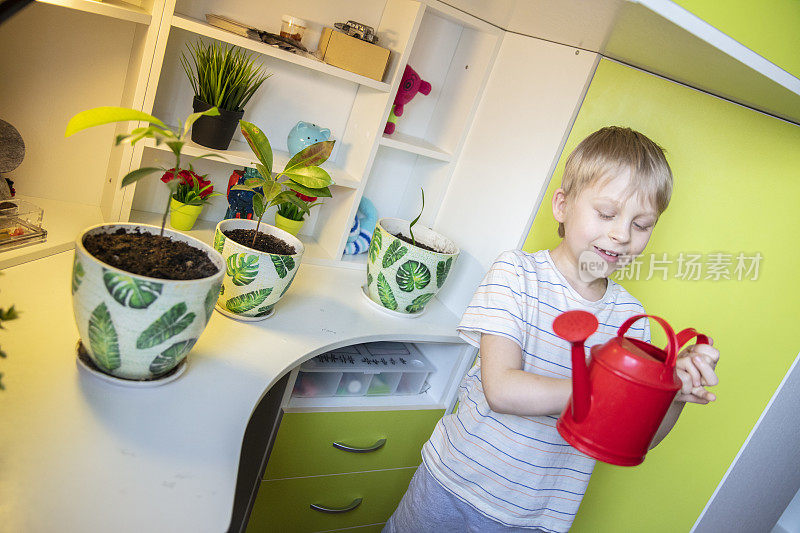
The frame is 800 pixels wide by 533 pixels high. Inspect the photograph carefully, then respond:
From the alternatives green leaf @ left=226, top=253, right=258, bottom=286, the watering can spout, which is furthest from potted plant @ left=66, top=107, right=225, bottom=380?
the watering can spout

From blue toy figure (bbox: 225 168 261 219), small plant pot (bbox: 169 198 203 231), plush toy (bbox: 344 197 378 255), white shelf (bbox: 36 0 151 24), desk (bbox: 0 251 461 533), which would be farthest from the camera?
plush toy (bbox: 344 197 378 255)

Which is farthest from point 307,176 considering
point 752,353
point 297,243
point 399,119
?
point 752,353

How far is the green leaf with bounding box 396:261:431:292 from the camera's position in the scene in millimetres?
1258

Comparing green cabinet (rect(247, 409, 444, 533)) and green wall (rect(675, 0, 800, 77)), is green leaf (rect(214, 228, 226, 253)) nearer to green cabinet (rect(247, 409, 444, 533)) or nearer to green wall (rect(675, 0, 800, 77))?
green cabinet (rect(247, 409, 444, 533))

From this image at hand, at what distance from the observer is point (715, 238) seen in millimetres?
1248

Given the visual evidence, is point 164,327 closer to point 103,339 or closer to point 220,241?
point 103,339

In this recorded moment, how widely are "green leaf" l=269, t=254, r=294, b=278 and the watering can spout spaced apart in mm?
498

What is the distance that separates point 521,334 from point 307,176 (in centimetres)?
46

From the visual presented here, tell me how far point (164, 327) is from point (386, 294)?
0.63 meters

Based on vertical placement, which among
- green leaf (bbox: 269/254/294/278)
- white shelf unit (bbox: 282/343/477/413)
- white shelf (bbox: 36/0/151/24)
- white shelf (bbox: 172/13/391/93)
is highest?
white shelf (bbox: 172/13/391/93)

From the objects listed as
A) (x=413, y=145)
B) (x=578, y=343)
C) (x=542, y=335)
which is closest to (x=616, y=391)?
(x=578, y=343)

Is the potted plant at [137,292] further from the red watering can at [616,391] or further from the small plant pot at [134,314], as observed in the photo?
the red watering can at [616,391]

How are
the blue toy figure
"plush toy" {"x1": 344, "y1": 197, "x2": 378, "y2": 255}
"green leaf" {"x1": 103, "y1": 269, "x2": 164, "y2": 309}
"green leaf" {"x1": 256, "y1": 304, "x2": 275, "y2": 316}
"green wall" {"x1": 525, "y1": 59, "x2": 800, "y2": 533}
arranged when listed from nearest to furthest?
"green leaf" {"x1": 103, "y1": 269, "x2": 164, "y2": 309}, "green leaf" {"x1": 256, "y1": 304, "x2": 275, "y2": 316}, "green wall" {"x1": 525, "y1": 59, "x2": 800, "y2": 533}, the blue toy figure, "plush toy" {"x1": 344, "y1": 197, "x2": 378, "y2": 255}

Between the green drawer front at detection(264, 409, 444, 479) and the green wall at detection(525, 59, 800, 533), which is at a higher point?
the green wall at detection(525, 59, 800, 533)
